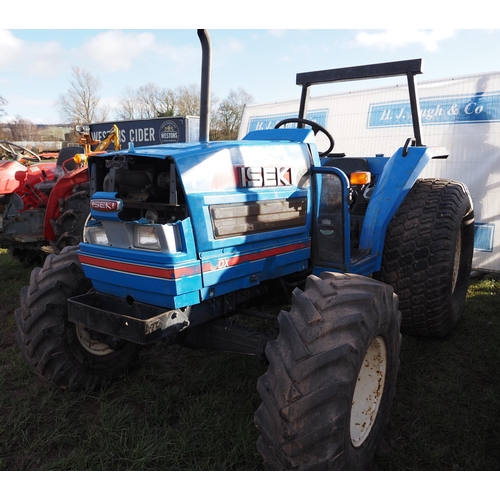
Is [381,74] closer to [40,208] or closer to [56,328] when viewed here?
[56,328]

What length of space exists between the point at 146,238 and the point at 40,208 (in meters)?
4.50

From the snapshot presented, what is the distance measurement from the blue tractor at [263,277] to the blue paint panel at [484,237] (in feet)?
9.60

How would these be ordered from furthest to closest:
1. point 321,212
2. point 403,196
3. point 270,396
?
point 403,196
point 321,212
point 270,396

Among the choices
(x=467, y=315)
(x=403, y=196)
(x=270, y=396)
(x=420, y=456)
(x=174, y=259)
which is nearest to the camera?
(x=270, y=396)

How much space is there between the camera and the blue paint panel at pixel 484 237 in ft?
19.6

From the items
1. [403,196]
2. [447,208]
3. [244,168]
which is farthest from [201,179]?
[447,208]

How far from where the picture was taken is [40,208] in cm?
609

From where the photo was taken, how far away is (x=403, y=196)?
11.2ft

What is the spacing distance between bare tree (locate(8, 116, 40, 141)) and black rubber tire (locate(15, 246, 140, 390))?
44090mm

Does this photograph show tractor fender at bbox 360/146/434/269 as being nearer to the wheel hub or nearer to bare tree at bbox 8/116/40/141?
the wheel hub

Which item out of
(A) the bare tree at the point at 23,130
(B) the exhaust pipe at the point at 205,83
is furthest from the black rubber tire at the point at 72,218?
(A) the bare tree at the point at 23,130

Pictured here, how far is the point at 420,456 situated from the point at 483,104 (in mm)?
5180

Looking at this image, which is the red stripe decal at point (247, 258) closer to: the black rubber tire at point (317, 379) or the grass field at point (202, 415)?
the black rubber tire at point (317, 379)

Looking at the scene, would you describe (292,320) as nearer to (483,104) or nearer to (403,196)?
(403,196)
